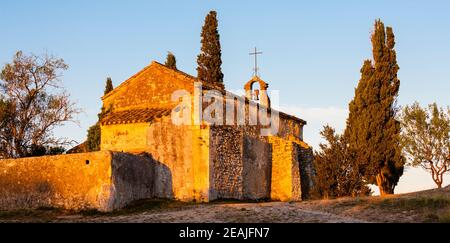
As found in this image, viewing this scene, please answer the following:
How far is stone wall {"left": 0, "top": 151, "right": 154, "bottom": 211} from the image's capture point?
25.0m

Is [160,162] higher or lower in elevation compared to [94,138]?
lower

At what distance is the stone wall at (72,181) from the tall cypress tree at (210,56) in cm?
1317

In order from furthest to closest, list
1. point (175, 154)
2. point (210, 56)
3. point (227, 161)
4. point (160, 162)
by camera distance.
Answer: point (210, 56), point (227, 161), point (175, 154), point (160, 162)

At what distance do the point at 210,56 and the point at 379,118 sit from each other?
38.1 feet

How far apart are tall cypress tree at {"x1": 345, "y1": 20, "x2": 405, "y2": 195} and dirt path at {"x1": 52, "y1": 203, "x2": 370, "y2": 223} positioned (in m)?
12.6

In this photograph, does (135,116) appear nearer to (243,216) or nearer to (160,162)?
(160,162)

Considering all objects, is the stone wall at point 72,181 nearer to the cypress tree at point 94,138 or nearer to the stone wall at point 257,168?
the stone wall at point 257,168

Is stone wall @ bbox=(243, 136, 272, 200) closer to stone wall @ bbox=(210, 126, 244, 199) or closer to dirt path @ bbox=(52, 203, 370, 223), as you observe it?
stone wall @ bbox=(210, 126, 244, 199)

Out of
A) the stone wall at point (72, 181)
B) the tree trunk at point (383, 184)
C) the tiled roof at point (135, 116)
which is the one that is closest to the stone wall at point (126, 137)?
the tiled roof at point (135, 116)

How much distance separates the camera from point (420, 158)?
3338 cm

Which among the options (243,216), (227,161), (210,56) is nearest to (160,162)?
(227,161)

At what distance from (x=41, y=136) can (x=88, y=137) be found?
9.53 ft

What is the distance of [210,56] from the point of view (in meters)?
39.5

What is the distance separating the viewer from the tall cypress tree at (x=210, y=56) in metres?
39.4
